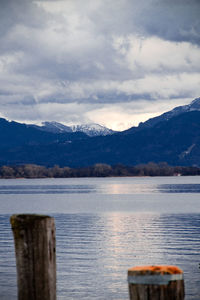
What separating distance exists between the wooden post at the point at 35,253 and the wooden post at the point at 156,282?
1770 mm

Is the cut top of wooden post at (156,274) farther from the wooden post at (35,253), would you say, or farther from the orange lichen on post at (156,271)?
the wooden post at (35,253)

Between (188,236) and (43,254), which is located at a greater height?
(43,254)

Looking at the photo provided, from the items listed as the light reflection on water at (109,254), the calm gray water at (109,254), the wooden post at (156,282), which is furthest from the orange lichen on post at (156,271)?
the light reflection on water at (109,254)

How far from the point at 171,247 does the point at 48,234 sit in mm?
36701

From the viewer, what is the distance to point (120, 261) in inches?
1465

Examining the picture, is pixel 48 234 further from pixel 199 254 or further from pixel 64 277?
pixel 199 254

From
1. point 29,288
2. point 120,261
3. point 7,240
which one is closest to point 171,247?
point 120,261

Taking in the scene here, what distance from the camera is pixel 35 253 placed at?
9.46 m

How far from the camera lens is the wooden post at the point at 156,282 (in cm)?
832

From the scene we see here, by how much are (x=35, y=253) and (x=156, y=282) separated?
2.30 m

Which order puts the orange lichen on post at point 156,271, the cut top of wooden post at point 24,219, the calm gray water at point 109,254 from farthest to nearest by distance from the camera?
1. the calm gray water at point 109,254
2. the cut top of wooden post at point 24,219
3. the orange lichen on post at point 156,271

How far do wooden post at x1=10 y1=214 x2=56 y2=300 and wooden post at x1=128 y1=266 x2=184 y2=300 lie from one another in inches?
69.7

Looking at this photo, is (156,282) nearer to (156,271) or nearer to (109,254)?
(156,271)

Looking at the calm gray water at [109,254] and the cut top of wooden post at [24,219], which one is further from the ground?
the cut top of wooden post at [24,219]
